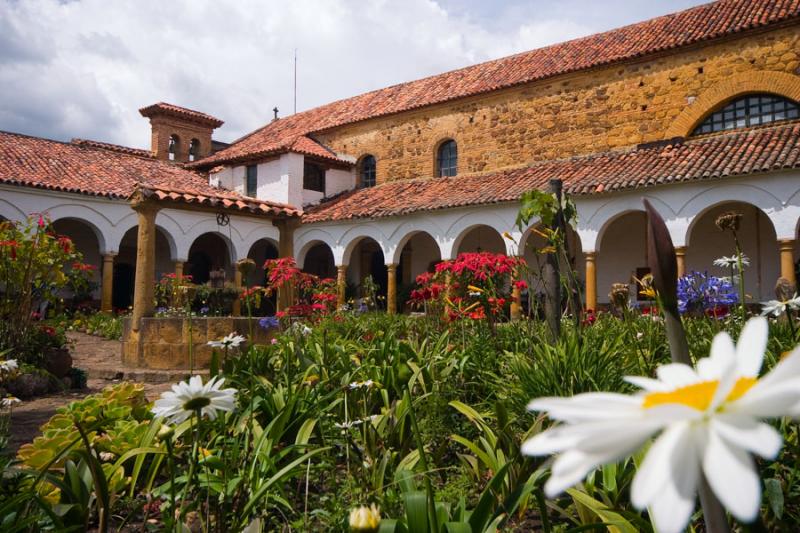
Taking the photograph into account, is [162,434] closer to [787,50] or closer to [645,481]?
[645,481]

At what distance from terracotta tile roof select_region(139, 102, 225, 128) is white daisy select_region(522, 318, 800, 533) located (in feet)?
94.3

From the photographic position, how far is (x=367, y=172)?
21766 mm

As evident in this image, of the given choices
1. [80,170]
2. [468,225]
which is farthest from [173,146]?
[468,225]

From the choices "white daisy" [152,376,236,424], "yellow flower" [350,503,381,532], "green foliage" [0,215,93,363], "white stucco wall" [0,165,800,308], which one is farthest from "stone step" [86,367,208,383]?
"white stucco wall" [0,165,800,308]

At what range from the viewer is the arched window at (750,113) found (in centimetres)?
1370

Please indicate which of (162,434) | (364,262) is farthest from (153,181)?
(162,434)

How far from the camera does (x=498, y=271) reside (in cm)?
569

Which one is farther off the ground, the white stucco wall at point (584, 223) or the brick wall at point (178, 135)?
the brick wall at point (178, 135)

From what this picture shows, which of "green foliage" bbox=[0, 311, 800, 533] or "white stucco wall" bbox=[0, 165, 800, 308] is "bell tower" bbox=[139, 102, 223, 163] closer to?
"white stucco wall" bbox=[0, 165, 800, 308]

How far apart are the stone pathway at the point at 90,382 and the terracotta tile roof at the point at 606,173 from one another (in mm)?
8688

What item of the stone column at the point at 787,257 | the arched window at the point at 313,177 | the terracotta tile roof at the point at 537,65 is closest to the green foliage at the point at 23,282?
the terracotta tile roof at the point at 537,65

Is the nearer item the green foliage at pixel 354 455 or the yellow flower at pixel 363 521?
the yellow flower at pixel 363 521

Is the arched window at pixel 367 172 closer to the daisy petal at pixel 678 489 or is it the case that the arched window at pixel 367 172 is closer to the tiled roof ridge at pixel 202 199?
the tiled roof ridge at pixel 202 199

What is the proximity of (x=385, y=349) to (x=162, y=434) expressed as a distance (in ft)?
10.4
